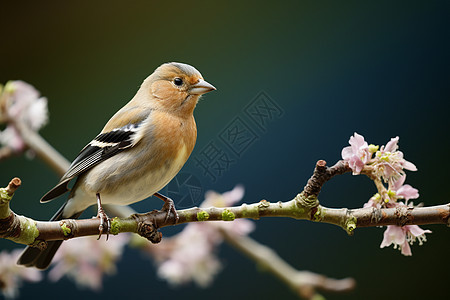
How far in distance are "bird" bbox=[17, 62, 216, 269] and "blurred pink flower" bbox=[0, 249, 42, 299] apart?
0.18m

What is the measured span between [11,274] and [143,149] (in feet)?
1.70

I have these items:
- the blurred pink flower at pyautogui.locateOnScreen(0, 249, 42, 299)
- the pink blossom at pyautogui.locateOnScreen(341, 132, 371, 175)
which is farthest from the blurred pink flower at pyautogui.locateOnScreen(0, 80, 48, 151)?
the pink blossom at pyautogui.locateOnScreen(341, 132, 371, 175)

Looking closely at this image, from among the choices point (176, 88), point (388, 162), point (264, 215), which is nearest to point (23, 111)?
point (176, 88)

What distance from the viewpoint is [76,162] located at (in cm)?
76

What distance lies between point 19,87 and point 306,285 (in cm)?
→ 78

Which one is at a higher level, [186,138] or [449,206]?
[449,206]

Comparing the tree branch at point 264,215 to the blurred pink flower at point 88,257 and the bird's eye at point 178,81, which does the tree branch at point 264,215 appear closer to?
the bird's eye at point 178,81

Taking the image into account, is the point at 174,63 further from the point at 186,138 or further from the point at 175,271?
the point at 175,271

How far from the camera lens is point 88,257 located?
1169 millimetres

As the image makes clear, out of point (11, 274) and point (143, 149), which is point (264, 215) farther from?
point (11, 274)

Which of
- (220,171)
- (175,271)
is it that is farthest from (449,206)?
(175,271)

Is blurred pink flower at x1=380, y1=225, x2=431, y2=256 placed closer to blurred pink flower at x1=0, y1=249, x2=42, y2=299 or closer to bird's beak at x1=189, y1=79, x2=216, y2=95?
bird's beak at x1=189, y1=79, x2=216, y2=95

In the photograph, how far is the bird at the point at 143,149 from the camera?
73cm

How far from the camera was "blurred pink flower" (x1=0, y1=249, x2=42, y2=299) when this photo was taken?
0.91 meters
